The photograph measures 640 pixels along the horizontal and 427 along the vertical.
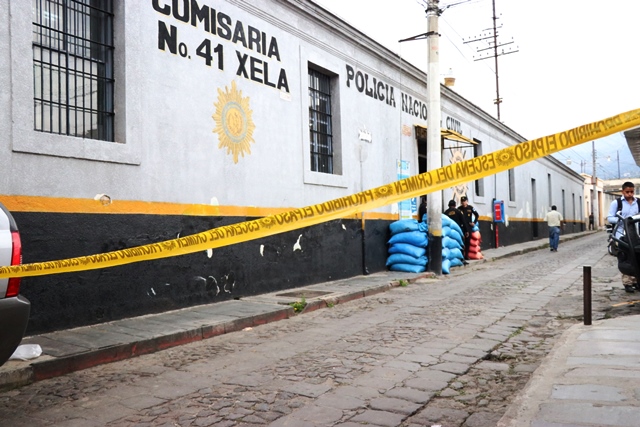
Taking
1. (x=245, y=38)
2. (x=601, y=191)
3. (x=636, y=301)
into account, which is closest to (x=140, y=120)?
(x=245, y=38)

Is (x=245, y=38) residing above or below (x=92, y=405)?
above

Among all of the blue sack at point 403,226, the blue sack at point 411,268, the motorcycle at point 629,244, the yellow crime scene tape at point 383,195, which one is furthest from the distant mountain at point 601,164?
the yellow crime scene tape at point 383,195

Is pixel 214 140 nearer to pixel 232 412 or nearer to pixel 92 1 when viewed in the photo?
pixel 92 1

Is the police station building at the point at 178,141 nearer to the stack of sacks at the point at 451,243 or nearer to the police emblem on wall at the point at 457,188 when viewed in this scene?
the stack of sacks at the point at 451,243

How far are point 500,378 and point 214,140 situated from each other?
551 cm

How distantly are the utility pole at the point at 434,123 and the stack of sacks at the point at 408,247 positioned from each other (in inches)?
8.5

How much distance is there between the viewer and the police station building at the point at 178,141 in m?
6.00

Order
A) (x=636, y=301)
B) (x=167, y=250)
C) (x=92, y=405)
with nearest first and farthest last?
(x=92, y=405) → (x=167, y=250) → (x=636, y=301)

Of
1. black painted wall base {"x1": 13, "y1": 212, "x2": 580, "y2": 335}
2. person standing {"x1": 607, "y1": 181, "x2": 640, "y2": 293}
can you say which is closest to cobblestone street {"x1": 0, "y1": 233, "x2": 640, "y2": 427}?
person standing {"x1": 607, "y1": 181, "x2": 640, "y2": 293}

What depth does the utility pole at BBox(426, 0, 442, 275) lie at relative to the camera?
12.5m

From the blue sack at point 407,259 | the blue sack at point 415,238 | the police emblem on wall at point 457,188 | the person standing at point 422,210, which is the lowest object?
the blue sack at point 407,259

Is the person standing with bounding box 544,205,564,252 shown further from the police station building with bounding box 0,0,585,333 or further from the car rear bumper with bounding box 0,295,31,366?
the car rear bumper with bounding box 0,295,31,366

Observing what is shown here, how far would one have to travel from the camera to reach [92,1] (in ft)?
22.7

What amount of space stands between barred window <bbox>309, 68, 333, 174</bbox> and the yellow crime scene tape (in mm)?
6888
